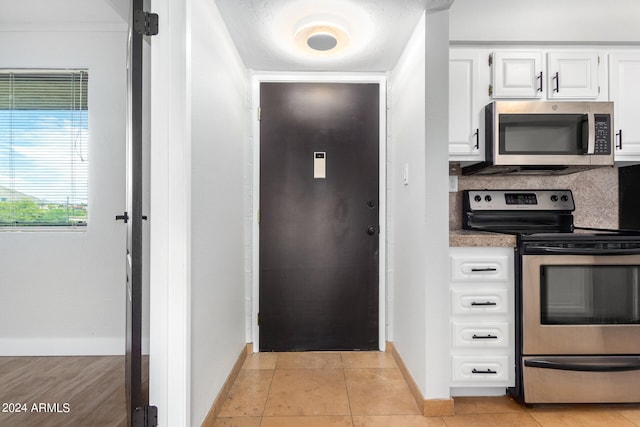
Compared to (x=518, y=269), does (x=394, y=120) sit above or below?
above

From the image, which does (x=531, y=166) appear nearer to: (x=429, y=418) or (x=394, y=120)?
(x=394, y=120)

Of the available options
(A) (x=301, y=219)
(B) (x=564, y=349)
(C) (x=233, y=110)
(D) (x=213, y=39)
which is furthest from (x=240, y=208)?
(B) (x=564, y=349)

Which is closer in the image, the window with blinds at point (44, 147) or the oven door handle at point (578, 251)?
the oven door handle at point (578, 251)

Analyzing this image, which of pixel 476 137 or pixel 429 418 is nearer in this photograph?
pixel 429 418

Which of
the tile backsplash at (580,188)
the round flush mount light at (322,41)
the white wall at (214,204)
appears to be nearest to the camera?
the white wall at (214,204)

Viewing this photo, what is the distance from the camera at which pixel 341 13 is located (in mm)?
1754

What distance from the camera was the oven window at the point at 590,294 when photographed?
1.75m

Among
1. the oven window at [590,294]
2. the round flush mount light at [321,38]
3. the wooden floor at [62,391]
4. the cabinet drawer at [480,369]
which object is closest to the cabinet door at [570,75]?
the oven window at [590,294]

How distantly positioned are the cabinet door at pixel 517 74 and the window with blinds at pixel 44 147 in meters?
2.86

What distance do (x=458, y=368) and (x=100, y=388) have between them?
206 centimetres

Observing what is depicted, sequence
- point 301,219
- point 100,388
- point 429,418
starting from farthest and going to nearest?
point 301,219 → point 100,388 → point 429,418

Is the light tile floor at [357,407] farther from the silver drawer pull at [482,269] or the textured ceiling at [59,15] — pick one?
the textured ceiling at [59,15]

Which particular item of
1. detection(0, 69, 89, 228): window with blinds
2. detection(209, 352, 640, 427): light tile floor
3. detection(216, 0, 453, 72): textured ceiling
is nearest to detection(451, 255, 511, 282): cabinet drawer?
detection(209, 352, 640, 427): light tile floor

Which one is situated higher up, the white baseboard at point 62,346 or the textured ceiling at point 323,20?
the textured ceiling at point 323,20
